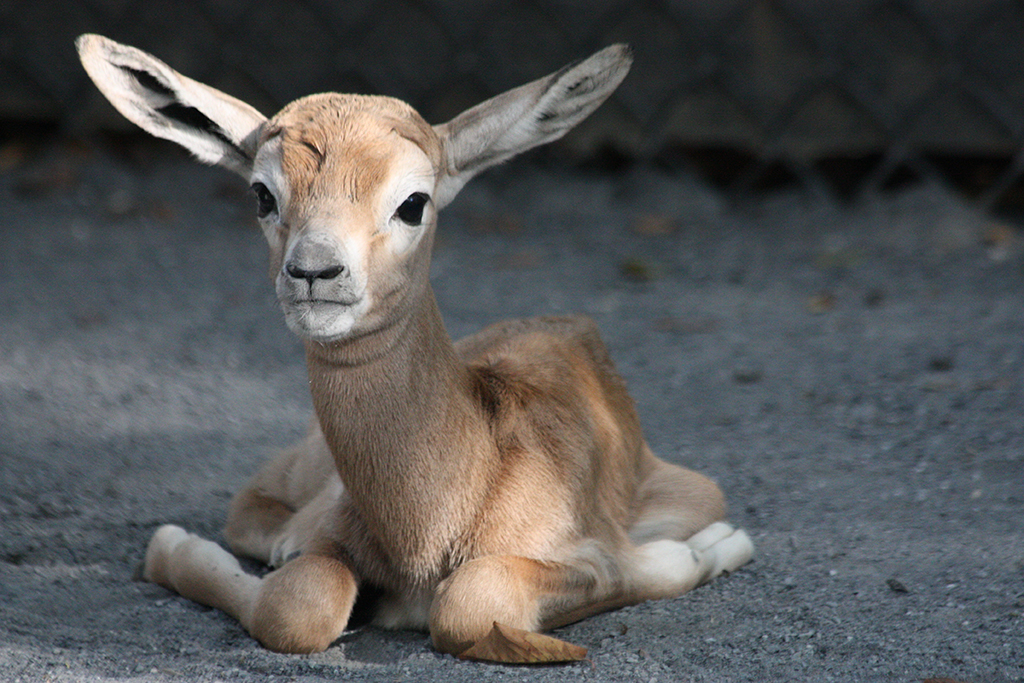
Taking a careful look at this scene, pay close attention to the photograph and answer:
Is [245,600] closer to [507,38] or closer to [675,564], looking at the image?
[675,564]

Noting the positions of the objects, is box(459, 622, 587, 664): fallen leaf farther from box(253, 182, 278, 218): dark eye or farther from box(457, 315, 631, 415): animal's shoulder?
box(253, 182, 278, 218): dark eye

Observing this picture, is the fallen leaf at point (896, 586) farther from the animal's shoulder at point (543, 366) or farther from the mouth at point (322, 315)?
the mouth at point (322, 315)

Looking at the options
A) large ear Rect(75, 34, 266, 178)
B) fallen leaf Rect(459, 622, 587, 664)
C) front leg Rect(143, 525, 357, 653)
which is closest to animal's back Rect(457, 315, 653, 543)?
fallen leaf Rect(459, 622, 587, 664)

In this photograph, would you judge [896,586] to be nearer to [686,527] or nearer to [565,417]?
[686,527]

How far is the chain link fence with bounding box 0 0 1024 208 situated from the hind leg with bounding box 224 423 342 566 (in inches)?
173

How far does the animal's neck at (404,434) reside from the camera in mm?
2916

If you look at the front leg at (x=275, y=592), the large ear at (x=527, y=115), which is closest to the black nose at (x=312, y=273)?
the large ear at (x=527, y=115)

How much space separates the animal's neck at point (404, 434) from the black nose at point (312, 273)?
0.78 ft

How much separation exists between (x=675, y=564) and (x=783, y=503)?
0.81m

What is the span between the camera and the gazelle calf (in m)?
2.86

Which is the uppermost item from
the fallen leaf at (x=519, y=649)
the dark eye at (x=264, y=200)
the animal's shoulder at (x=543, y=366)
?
the dark eye at (x=264, y=200)

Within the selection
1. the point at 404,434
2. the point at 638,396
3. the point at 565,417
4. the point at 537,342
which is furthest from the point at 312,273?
the point at 638,396

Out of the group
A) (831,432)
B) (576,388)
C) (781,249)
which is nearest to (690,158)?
→ (781,249)

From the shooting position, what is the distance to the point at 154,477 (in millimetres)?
4172
